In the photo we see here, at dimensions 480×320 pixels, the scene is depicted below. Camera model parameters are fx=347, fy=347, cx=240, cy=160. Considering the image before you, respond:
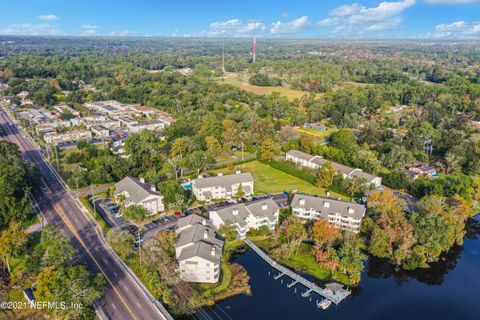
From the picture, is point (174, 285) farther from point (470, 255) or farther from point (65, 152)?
point (65, 152)

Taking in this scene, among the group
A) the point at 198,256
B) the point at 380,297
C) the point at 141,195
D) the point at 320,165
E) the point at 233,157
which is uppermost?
the point at 198,256

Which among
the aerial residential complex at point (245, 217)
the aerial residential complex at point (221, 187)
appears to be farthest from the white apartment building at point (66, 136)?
the aerial residential complex at point (245, 217)

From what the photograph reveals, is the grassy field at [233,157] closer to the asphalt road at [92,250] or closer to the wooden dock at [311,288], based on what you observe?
the asphalt road at [92,250]

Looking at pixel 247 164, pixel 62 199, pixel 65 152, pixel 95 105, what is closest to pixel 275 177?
pixel 247 164

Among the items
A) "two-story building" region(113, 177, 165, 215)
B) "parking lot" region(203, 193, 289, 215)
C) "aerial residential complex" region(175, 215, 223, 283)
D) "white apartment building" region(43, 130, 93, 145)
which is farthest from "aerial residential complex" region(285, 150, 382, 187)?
"white apartment building" region(43, 130, 93, 145)

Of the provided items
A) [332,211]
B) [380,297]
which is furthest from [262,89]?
[380,297]

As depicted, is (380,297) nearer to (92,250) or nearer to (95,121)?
(92,250)
